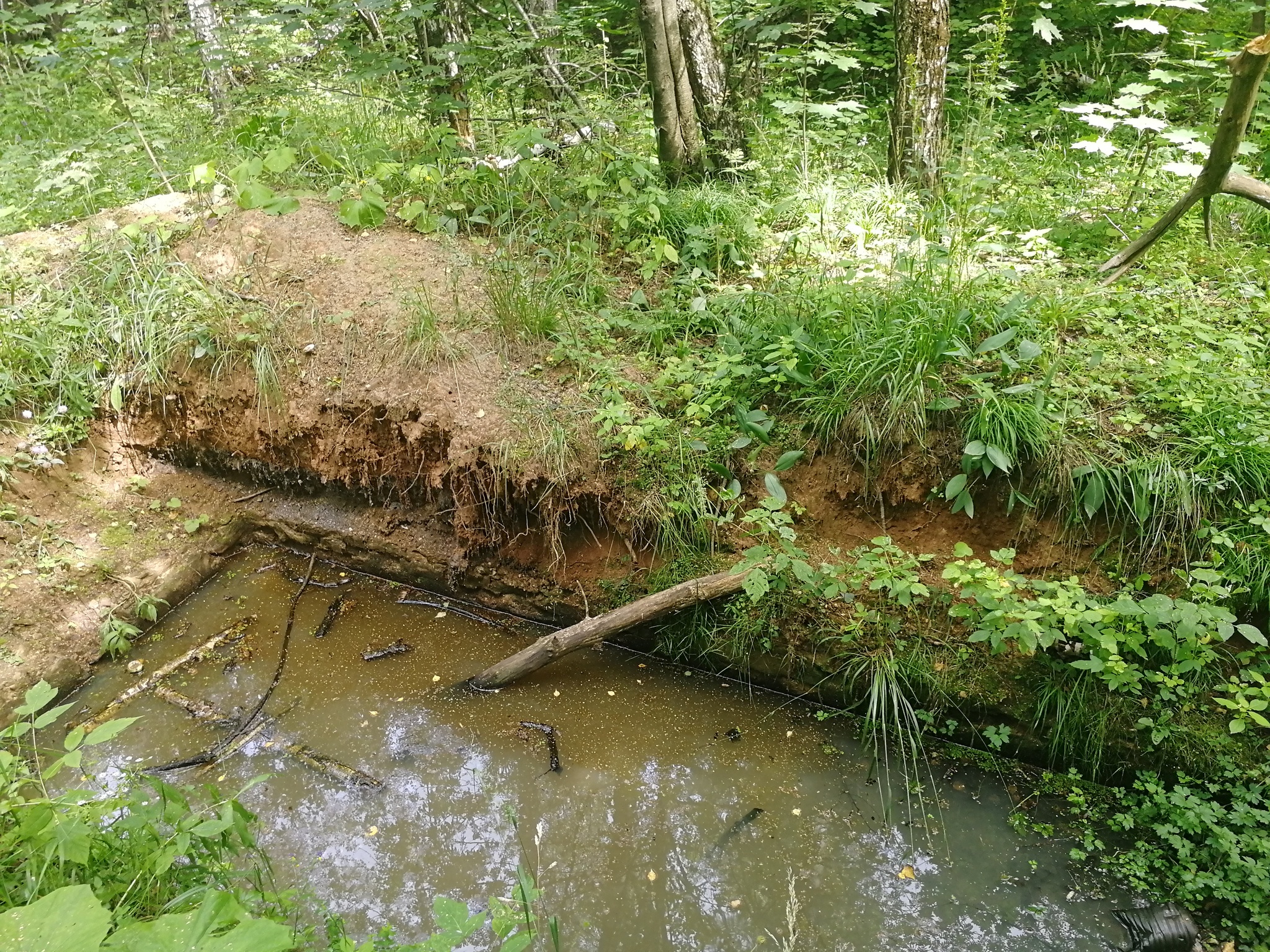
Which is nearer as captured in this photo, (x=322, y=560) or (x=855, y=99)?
(x=322, y=560)

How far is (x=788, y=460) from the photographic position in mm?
3389

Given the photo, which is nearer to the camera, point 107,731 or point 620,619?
point 107,731

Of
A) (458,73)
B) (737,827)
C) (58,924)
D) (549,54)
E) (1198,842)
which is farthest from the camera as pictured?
(458,73)

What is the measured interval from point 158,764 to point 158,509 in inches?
68.6

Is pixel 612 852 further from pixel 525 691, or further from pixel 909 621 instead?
pixel 909 621

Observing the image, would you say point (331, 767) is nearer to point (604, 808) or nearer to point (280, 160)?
point (604, 808)

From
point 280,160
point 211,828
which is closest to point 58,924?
point 211,828

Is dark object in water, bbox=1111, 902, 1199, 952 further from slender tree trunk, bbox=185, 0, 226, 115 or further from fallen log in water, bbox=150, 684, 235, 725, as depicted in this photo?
slender tree trunk, bbox=185, 0, 226, 115

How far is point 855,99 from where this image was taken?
19.4 ft

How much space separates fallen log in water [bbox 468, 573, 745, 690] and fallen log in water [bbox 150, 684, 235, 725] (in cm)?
127

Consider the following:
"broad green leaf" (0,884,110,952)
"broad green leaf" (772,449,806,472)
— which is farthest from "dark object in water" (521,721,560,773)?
"broad green leaf" (0,884,110,952)

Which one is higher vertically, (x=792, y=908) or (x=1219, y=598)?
(x=1219, y=598)

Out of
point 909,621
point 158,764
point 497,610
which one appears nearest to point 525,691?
point 497,610

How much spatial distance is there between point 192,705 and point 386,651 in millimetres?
870
